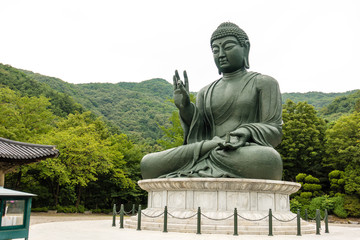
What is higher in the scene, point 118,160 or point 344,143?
point 344,143

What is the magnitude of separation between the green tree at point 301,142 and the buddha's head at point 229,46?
1664 centimetres

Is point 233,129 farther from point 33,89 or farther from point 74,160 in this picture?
point 33,89

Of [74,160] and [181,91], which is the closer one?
[181,91]

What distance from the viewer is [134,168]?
30000 mm

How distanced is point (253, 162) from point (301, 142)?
1941cm

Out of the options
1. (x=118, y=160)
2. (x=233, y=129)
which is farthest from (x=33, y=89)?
(x=233, y=129)

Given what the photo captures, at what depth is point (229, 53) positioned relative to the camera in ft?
36.7

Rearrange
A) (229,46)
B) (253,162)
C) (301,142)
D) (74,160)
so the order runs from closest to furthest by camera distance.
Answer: (253,162) < (229,46) < (74,160) < (301,142)

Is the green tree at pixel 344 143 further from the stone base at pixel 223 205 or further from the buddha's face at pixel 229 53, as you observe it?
the stone base at pixel 223 205

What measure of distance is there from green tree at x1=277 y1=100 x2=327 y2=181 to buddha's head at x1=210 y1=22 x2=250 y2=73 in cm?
1664

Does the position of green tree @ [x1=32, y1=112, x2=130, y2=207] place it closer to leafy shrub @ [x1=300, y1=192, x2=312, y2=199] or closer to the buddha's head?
leafy shrub @ [x1=300, y1=192, x2=312, y2=199]

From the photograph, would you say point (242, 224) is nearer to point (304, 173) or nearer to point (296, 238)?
point (296, 238)

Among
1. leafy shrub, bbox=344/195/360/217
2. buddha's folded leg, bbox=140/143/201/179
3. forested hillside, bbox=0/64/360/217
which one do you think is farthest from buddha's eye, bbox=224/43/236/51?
leafy shrub, bbox=344/195/360/217

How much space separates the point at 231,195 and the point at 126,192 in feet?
66.5
